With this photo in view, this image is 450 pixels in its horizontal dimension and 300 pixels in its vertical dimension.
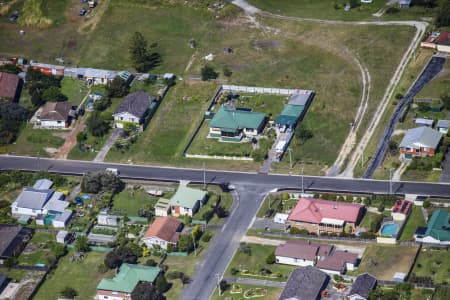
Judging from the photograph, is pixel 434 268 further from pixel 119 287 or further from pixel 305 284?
pixel 119 287

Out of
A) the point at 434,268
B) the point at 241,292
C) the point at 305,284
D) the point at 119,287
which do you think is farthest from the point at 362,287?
the point at 119,287

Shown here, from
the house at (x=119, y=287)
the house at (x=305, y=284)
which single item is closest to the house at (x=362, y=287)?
the house at (x=305, y=284)

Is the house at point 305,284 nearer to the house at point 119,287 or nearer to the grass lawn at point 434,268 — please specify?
the grass lawn at point 434,268

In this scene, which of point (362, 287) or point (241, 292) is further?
point (241, 292)

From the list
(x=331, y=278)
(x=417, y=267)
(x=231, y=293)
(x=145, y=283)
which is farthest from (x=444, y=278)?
(x=145, y=283)

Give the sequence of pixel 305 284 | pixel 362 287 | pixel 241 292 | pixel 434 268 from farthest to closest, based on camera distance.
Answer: pixel 434 268, pixel 241 292, pixel 305 284, pixel 362 287

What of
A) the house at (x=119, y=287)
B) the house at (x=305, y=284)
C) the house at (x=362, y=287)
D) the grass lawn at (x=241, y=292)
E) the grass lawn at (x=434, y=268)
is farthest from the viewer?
the house at (x=119, y=287)

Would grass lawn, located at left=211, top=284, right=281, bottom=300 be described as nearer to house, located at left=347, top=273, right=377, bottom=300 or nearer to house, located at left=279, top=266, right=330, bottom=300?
house, located at left=279, top=266, right=330, bottom=300

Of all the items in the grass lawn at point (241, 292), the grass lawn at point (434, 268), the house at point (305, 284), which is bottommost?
the grass lawn at point (241, 292)
